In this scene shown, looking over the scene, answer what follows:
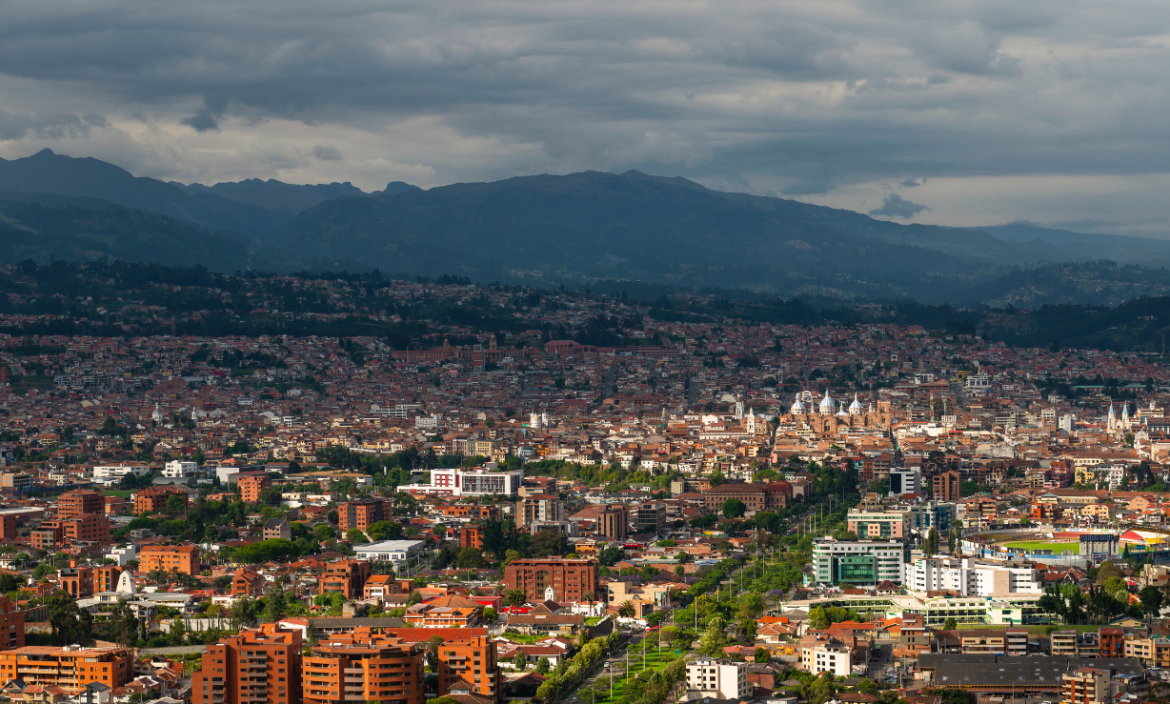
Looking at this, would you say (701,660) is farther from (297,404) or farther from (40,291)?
(40,291)

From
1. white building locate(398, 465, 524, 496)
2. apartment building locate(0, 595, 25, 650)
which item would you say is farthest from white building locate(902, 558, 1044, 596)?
white building locate(398, 465, 524, 496)

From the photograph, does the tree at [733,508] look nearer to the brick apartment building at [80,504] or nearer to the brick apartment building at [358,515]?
the brick apartment building at [358,515]

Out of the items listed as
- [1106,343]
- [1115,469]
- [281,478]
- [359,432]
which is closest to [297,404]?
[359,432]

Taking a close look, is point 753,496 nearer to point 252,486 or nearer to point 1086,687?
point 252,486

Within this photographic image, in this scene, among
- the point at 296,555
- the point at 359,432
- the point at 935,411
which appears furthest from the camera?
the point at 935,411

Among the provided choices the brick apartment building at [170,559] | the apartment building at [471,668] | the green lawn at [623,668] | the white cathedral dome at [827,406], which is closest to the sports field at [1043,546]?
the green lawn at [623,668]

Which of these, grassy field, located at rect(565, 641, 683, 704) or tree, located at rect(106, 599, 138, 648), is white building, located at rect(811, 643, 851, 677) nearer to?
grassy field, located at rect(565, 641, 683, 704)
